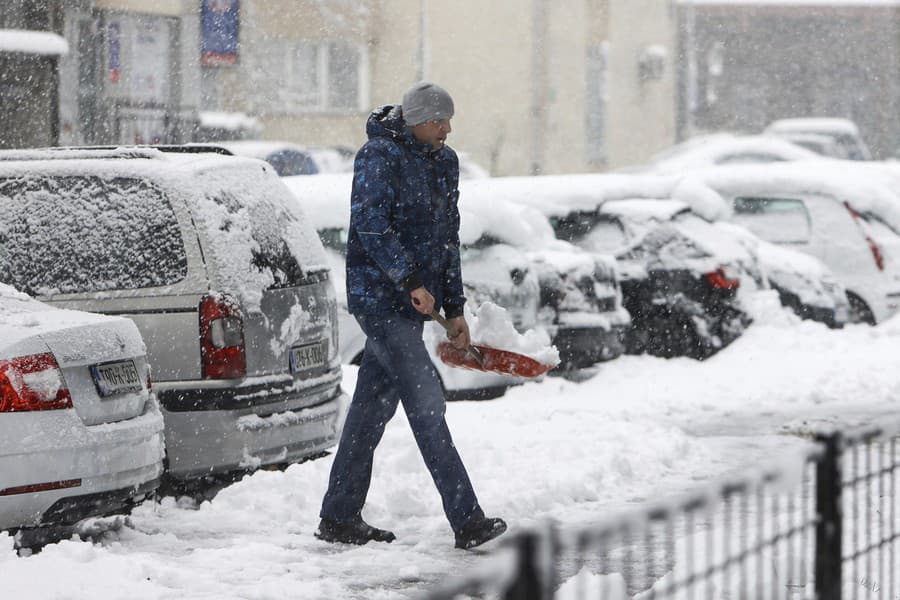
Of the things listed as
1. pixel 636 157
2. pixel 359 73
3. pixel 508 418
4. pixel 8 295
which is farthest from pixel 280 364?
pixel 636 157

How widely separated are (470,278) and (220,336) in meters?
4.24

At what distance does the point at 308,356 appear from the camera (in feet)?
25.1

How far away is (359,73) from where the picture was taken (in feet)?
108

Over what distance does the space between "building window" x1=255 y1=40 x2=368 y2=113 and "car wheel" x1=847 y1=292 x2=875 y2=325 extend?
60.0ft

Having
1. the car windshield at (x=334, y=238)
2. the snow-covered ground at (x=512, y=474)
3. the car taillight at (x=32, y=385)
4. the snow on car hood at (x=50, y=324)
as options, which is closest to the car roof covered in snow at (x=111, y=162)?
the snow on car hood at (x=50, y=324)

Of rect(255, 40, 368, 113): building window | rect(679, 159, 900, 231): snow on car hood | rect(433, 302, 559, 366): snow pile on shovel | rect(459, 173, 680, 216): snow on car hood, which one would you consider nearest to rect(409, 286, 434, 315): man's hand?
rect(433, 302, 559, 366): snow pile on shovel

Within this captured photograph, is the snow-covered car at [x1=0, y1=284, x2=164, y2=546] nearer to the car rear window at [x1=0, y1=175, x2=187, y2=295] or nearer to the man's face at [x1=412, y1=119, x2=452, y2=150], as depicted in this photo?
the car rear window at [x1=0, y1=175, x2=187, y2=295]

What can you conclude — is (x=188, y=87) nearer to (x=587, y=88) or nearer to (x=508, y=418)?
(x=587, y=88)

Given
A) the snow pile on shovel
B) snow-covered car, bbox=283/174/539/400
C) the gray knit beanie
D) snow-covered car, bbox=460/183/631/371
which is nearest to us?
the gray knit beanie

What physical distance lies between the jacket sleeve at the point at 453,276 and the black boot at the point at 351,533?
0.97m

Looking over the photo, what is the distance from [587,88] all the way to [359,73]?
609 centimetres

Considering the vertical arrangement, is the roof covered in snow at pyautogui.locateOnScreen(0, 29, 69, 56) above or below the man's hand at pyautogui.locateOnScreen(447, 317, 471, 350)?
above

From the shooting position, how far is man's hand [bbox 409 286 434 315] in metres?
6.34

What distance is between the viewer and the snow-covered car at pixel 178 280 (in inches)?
278
